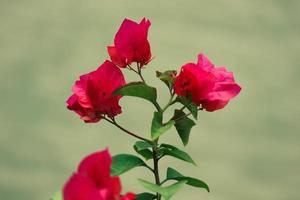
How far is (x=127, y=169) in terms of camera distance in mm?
1191

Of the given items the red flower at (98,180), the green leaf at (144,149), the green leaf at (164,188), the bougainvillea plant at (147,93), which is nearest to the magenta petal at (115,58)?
the bougainvillea plant at (147,93)

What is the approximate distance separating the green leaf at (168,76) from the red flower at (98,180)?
44 cm

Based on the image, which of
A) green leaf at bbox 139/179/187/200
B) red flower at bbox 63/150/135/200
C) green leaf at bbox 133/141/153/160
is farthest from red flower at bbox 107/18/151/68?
red flower at bbox 63/150/135/200

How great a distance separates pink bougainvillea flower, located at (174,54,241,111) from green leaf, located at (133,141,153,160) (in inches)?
5.0

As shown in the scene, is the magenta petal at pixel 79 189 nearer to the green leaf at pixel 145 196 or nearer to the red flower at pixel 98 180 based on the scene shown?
the red flower at pixel 98 180

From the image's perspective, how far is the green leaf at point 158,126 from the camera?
1.20 metres

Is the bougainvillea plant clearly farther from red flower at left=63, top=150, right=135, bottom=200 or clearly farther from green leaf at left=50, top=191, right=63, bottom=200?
red flower at left=63, top=150, right=135, bottom=200

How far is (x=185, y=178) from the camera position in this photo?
49.3 inches

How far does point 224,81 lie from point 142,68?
183 millimetres

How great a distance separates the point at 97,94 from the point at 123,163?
15 cm

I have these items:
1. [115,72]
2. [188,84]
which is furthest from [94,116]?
[188,84]

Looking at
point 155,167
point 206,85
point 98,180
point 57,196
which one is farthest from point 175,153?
point 98,180

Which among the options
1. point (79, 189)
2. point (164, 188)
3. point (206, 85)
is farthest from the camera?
point (206, 85)

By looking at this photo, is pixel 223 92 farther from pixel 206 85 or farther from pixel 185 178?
pixel 185 178
